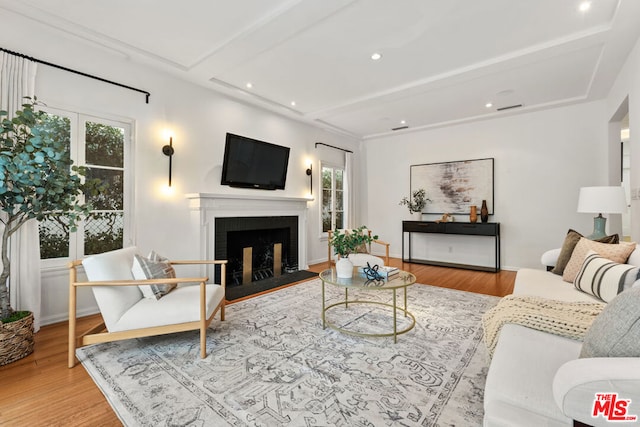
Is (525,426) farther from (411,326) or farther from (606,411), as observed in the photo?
(411,326)

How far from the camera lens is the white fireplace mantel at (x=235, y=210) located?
382 cm

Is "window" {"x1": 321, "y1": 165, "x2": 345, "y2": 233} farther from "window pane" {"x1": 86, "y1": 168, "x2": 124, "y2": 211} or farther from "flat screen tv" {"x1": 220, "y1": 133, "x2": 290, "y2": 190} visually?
"window pane" {"x1": 86, "y1": 168, "x2": 124, "y2": 211}

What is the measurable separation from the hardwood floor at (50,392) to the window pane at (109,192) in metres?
1.25

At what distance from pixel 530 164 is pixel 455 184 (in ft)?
3.99

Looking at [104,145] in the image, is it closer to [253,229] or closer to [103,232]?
[103,232]

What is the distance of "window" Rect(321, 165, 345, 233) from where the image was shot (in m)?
6.16

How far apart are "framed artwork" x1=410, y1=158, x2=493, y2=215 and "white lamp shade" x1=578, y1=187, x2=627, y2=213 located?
215 centimetres

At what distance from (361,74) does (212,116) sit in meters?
2.12

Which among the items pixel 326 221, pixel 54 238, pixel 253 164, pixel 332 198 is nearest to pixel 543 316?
pixel 253 164

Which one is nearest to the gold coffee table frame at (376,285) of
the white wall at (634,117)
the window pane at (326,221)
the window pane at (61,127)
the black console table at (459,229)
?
the white wall at (634,117)

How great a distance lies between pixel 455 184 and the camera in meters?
5.75

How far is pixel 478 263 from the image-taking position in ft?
18.2

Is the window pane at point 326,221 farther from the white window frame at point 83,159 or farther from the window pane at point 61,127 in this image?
the window pane at point 61,127

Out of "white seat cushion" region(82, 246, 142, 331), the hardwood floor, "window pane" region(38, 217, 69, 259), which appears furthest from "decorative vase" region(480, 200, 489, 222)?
"window pane" region(38, 217, 69, 259)
